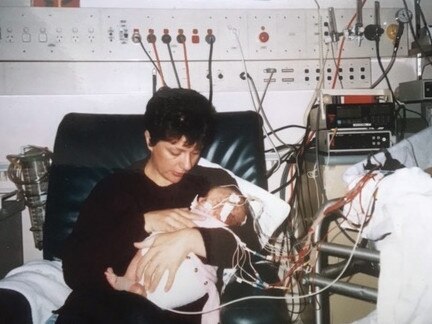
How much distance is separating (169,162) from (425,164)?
94cm

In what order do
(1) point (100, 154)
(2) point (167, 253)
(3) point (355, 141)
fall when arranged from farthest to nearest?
(3) point (355, 141) < (1) point (100, 154) < (2) point (167, 253)

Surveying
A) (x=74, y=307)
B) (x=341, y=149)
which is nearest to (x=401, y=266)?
(x=341, y=149)

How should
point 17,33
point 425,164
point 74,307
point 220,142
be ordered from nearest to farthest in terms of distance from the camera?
point 74,307
point 425,164
point 220,142
point 17,33

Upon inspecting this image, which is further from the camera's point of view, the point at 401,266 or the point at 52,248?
the point at 52,248

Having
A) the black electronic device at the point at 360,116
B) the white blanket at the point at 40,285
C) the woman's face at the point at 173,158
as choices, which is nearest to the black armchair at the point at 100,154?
the white blanket at the point at 40,285

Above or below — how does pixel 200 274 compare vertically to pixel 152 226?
below

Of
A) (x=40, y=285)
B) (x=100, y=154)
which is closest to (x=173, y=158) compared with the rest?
(x=100, y=154)

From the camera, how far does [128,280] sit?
1089mm

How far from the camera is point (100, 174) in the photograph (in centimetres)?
144

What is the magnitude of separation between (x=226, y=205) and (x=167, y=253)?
0.78 ft

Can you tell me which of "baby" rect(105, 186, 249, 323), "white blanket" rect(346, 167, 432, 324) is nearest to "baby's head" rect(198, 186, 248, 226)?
"baby" rect(105, 186, 249, 323)

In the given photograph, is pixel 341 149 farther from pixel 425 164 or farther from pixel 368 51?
A: pixel 368 51

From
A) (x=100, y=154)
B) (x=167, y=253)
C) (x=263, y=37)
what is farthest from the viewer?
(x=263, y=37)

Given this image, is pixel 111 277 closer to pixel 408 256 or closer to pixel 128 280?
pixel 128 280
